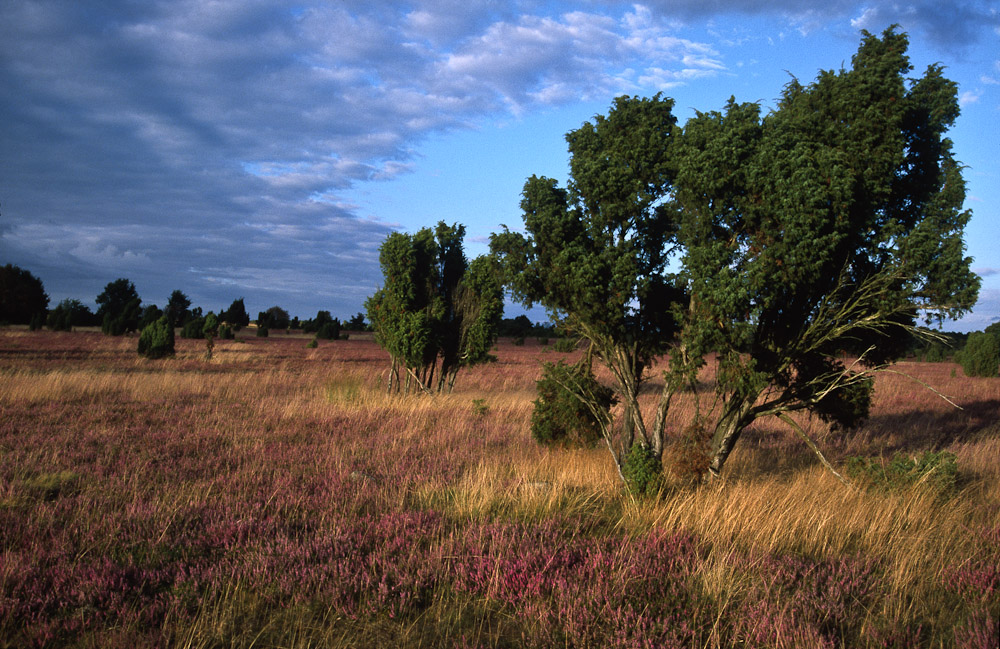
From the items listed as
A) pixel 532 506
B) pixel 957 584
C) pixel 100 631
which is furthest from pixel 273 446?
pixel 957 584

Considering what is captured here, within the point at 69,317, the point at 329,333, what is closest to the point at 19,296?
the point at 69,317

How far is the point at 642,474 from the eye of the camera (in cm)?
744

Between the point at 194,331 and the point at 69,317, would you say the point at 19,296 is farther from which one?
the point at 194,331

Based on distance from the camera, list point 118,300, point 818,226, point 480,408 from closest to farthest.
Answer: point 818,226
point 480,408
point 118,300

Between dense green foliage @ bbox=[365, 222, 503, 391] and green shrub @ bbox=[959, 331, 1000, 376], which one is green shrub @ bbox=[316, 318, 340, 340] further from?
green shrub @ bbox=[959, 331, 1000, 376]

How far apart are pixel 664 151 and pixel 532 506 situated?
562cm

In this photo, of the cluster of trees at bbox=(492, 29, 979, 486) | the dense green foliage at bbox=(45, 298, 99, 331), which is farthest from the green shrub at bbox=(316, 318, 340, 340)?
the cluster of trees at bbox=(492, 29, 979, 486)

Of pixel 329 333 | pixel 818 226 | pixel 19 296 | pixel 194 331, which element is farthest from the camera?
pixel 329 333

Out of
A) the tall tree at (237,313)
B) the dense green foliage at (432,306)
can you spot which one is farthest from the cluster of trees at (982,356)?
the tall tree at (237,313)

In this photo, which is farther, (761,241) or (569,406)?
(569,406)

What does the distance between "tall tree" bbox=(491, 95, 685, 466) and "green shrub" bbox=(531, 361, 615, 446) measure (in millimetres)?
276

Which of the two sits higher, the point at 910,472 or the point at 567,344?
the point at 567,344

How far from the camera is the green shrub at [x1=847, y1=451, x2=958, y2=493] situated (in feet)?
26.2

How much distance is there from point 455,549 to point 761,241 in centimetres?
522
